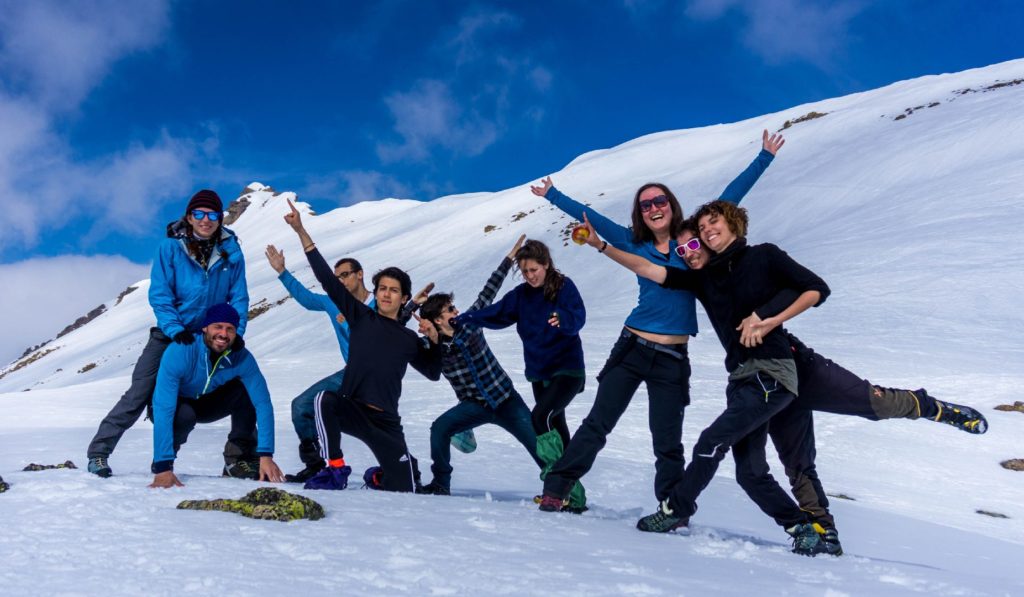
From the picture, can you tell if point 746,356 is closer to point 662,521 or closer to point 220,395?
point 662,521

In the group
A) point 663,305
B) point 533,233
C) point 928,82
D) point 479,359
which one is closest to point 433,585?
point 663,305

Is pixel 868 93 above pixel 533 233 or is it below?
above

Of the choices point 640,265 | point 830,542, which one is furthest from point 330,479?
point 830,542

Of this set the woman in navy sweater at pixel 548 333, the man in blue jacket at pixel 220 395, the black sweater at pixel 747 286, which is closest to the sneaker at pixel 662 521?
the black sweater at pixel 747 286

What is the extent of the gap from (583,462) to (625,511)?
661mm

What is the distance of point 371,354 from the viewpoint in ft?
16.5

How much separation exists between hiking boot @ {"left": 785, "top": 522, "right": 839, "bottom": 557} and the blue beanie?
396 centimetres

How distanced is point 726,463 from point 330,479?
503cm

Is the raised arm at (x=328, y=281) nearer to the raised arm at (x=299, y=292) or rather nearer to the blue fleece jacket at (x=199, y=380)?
the raised arm at (x=299, y=292)

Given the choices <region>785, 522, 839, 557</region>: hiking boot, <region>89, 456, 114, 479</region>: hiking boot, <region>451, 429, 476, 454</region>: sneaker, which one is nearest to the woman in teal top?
<region>785, 522, 839, 557</region>: hiking boot

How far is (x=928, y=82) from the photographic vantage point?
42.2 metres

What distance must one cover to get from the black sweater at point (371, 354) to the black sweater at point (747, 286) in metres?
2.05

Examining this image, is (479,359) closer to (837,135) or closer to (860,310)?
(860,310)

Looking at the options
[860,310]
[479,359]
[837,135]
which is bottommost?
[479,359]
